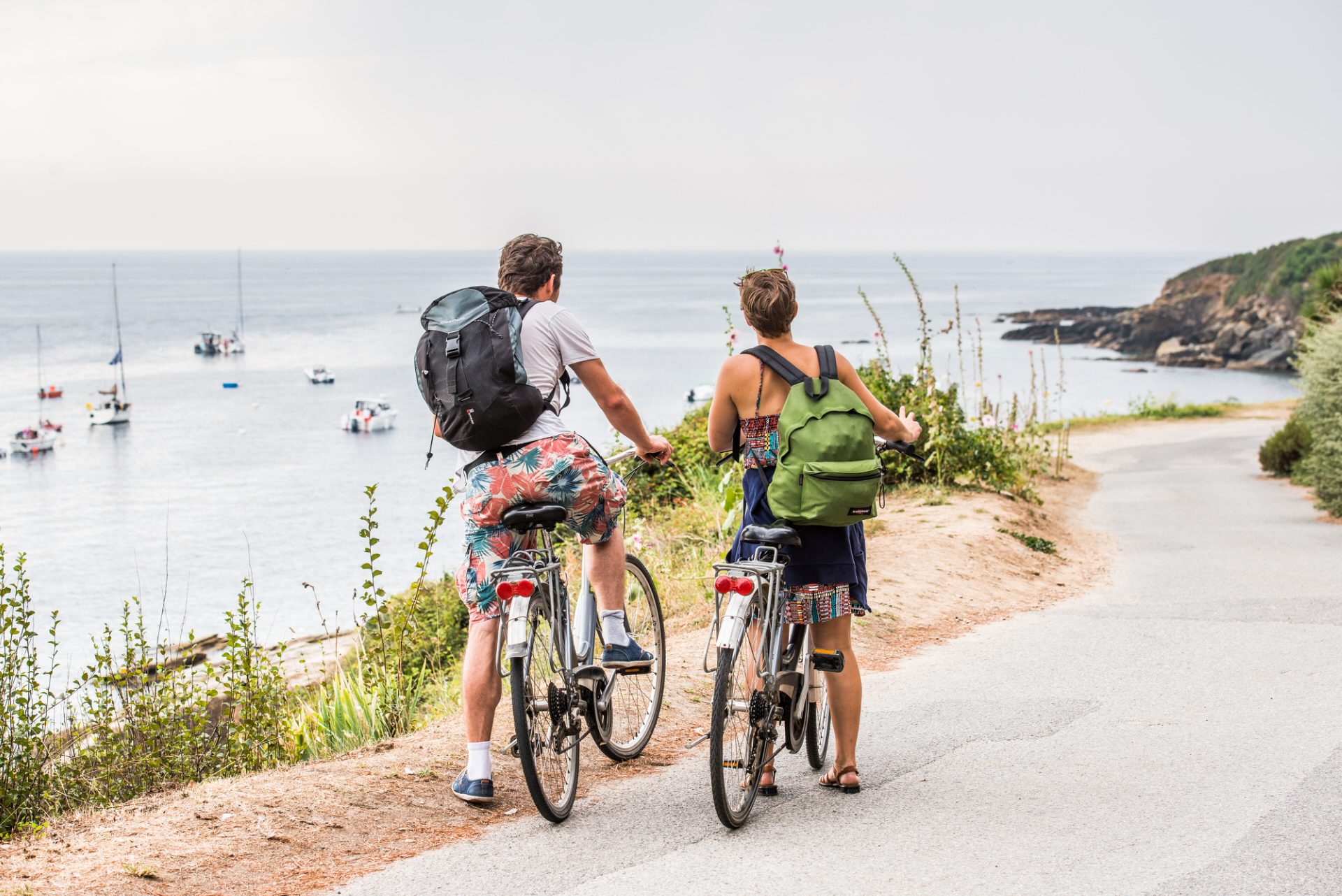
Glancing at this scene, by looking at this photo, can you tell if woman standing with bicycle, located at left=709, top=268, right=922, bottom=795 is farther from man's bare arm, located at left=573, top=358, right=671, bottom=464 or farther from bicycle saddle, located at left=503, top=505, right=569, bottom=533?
bicycle saddle, located at left=503, top=505, right=569, bottom=533

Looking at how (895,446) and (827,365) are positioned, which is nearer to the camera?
(827,365)

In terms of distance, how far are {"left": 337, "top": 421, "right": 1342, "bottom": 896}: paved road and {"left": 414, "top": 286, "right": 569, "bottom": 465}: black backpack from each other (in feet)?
4.91

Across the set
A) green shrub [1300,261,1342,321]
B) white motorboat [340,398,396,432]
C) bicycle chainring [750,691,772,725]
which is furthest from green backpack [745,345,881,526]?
white motorboat [340,398,396,432]

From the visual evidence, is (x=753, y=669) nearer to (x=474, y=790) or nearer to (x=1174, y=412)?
(x=474, y=790)

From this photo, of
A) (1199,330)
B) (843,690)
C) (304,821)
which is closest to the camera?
(304,821)

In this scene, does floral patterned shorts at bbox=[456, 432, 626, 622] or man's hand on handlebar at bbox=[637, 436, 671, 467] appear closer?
floral patterned shorts at bbox=[456, 432, 626, 622]

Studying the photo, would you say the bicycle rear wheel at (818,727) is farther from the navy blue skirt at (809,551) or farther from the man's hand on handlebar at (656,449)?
the man's hand on handlebar at (656,449)

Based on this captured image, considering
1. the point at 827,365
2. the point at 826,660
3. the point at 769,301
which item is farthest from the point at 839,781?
the point at 769,301

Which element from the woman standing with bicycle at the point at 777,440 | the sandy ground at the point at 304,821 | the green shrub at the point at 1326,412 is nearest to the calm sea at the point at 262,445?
the sandy ground at the point at 304,821

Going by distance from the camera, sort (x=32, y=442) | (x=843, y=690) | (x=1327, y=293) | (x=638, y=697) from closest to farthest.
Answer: (x=843, y=690) → (x=638, y=697) → (x=1327, y=293) → (x=32, y=442)

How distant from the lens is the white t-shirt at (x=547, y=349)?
460 centimetres

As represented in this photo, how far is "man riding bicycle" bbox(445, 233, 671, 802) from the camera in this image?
15.0ft

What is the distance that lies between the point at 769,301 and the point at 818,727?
1850mm

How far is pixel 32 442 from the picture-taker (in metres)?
57.3
